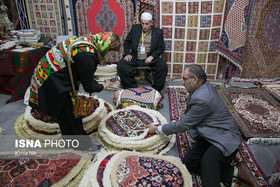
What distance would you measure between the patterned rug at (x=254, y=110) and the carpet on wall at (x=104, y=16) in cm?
222

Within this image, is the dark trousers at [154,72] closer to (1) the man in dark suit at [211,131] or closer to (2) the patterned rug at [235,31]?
(2) the patterned rug at [235,31]

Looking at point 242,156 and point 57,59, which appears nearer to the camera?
point 57,59

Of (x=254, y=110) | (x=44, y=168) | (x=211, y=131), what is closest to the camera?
(x=44, y=168)

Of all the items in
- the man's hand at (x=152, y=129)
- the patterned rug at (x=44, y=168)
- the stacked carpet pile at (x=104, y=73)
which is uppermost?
the stacked carpet pile at (x=104, y=73)

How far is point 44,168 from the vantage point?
1.80m

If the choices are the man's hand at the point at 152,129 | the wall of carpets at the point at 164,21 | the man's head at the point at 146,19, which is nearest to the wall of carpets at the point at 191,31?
the wall of carpets at the point at 164,21

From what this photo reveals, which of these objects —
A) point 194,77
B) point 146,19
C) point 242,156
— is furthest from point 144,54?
point 242,156

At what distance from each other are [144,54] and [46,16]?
7.38ft

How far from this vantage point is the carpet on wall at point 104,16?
4.09m

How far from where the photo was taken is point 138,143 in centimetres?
216

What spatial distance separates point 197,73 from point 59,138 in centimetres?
168

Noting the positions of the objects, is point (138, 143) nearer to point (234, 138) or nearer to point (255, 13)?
point (234, 138)

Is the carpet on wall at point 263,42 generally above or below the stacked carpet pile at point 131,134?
above

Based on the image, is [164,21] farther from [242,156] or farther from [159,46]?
[242,156]
